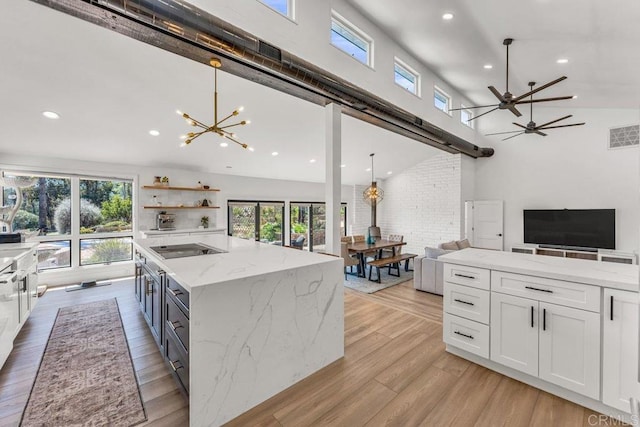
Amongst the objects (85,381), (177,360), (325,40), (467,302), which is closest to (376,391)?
(467,302)

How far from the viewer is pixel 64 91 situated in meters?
3.15

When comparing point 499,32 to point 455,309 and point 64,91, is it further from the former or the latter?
point 64,91

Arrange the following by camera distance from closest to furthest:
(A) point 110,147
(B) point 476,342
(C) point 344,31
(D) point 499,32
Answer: (B) point 476,342, (D) point 499,32, (C) point 344,31, (A) point 110,147

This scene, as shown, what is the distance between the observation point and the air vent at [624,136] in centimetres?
530

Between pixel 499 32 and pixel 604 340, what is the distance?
3.38 meters

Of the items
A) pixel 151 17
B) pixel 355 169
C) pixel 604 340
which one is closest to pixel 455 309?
pixel 604 340

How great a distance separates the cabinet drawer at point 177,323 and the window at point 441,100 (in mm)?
5632

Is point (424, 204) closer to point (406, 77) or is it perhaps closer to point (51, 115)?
point (406, 77)

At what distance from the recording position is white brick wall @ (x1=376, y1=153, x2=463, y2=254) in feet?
23.9

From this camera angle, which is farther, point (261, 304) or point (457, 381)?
point (457, 381)

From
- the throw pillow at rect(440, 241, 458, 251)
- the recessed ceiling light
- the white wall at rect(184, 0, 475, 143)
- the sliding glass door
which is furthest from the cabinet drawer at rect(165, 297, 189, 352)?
the sliding glass door

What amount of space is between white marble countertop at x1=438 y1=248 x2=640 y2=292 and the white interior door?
5065mm

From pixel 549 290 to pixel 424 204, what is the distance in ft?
20.1

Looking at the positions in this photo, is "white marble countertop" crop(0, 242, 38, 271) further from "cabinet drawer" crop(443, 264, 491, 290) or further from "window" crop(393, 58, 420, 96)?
"window" crop(393, 58, 420, 96)
